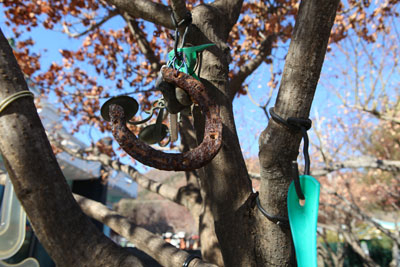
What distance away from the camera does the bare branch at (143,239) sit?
5.18 feet

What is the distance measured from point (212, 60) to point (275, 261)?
1063 millimetres

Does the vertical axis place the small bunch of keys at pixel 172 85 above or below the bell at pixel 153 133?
above

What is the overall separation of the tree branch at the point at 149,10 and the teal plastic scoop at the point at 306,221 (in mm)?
1433

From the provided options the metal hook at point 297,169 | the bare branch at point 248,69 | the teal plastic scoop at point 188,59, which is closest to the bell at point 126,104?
the teal plastic scoop at point 188,59

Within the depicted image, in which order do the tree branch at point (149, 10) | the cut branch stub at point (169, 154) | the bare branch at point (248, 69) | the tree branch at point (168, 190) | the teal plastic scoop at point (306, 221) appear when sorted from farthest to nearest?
the bare branch at point (248, 69) → the tree branch at point (168, 190) → the tree branch at point (149, 10) → the cut branch stub at point (169, 154) → the teal plastic scoop at point (306, 221)

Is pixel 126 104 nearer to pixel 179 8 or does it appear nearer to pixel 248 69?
pixel 179 8

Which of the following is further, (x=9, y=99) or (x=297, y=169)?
(x=9, y=99)

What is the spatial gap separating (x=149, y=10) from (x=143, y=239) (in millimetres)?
1663

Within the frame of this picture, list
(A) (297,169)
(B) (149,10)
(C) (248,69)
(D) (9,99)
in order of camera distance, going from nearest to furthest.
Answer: (A) (297,169) → (D) (9,99) → (B) (149,10) → (C) (248,69)

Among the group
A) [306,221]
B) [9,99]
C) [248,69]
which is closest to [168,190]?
[248,69]

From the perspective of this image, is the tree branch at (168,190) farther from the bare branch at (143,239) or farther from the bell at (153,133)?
the bell at (153,133)

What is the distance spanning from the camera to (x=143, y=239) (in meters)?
2.00

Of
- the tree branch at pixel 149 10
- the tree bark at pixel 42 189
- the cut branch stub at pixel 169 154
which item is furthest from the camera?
the tree branch at pixel 149 10

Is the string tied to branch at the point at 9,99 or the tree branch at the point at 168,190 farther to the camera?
the tree branch at the point at 168,190
